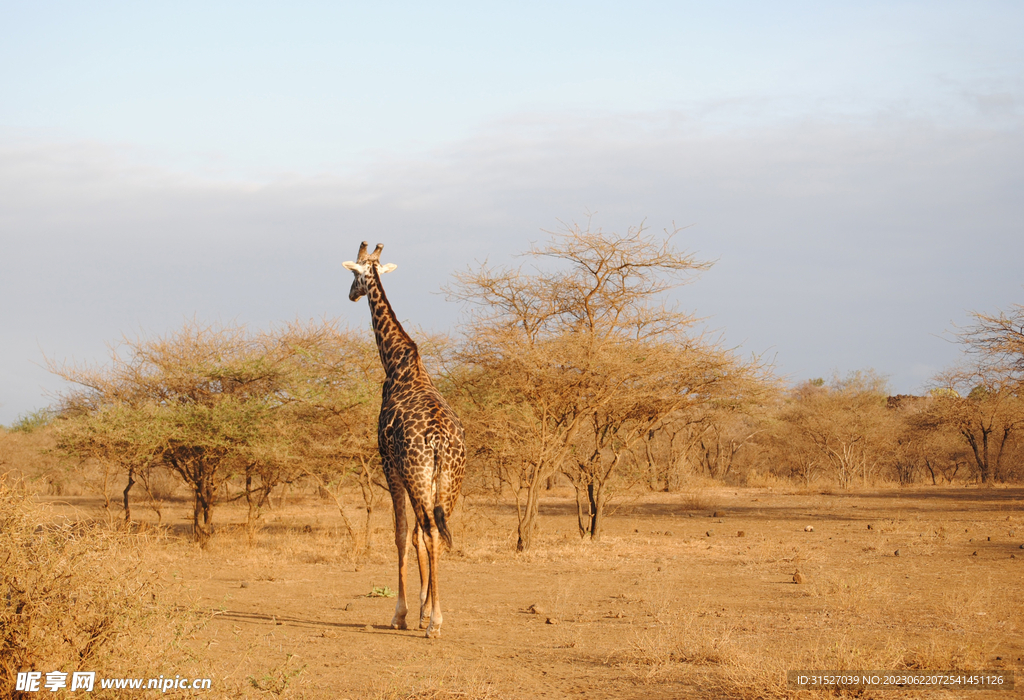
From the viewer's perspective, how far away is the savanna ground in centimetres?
548

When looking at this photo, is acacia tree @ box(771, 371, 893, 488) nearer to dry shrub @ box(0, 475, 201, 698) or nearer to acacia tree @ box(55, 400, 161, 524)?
acacia tree @ box(55, 400, 161, 524)

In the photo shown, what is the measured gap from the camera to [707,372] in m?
14.3

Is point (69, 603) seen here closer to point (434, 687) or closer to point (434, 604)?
point (434, 687)

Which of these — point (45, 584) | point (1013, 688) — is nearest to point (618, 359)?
point (1013, 688)

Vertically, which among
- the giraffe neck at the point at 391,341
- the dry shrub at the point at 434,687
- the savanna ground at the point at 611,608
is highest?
the giraffe neck at the point at 391,341

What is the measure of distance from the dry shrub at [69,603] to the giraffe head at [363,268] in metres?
5.27

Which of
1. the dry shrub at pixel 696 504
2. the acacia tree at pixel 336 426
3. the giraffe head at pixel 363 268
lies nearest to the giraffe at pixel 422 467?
the giraffe head at pixel 363 268

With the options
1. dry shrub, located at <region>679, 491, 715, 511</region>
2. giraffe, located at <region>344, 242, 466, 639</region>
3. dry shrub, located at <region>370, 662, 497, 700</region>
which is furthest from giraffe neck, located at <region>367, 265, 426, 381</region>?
dry shrub, located at <region>679, 491, 715, 511</region>

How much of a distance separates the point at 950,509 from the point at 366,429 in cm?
1523

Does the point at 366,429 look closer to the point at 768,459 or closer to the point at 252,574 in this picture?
the point at 252,574

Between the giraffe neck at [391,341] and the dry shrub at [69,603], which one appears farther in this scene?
the giraffe neck at [391,341]

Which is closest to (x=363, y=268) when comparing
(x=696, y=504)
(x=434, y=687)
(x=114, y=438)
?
(x=434, y=687)

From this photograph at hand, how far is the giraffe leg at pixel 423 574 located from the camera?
7.61 metres

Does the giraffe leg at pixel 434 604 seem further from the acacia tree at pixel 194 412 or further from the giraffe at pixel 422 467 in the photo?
the acacia tree at pixel 194 412
